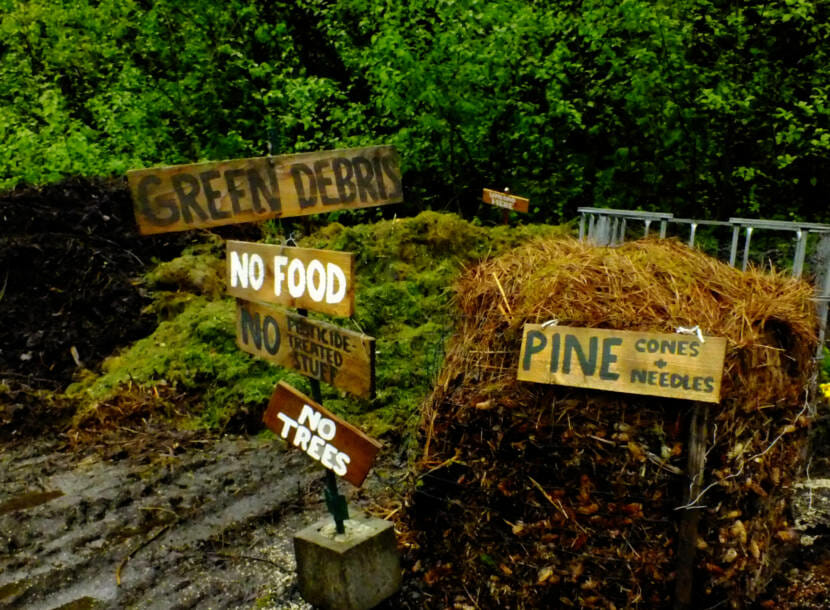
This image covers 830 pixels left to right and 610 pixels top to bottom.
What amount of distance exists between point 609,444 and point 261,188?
5.96 feet

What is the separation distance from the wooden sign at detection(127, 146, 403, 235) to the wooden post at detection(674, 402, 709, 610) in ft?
5.29

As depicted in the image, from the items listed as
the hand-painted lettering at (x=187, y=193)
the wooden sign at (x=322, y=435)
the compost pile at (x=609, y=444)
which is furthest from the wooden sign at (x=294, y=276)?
the compost pile at (x=609, y=444)

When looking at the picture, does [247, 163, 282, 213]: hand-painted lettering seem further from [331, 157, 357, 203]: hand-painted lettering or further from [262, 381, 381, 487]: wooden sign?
[262, 381, 381, 487]: wooden sign

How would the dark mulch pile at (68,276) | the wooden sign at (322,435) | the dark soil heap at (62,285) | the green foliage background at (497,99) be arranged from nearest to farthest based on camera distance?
the wooden sign at (322,435) < the dark soil heap at (62,285) < the dark mulch pile at (68,276) < the green foliage background at (497,99)

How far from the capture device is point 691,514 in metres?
2.60

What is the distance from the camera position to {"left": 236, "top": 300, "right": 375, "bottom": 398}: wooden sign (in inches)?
108

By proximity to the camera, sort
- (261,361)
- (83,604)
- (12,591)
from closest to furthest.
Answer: (83,604) → (12,591) → (261,361)

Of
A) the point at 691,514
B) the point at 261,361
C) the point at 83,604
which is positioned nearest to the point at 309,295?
the point at 691,514

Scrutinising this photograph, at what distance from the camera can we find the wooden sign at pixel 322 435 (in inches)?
116

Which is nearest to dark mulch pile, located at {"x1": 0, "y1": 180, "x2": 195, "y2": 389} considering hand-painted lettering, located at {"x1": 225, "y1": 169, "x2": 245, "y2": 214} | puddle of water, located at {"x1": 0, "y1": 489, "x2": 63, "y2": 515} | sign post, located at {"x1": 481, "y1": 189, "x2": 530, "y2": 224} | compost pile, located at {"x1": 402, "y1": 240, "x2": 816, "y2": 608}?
puddle of water, located at {"x1": 0, "y1": 489, "x2": 63, "y2": 515}

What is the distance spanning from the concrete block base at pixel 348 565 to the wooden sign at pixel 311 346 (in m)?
0.84

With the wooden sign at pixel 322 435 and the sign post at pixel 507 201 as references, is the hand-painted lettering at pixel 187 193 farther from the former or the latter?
the sign post at pixel 507 201

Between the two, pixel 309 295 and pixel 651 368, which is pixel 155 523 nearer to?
pixel 309 295

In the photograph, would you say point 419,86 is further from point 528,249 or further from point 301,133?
point 528,249
